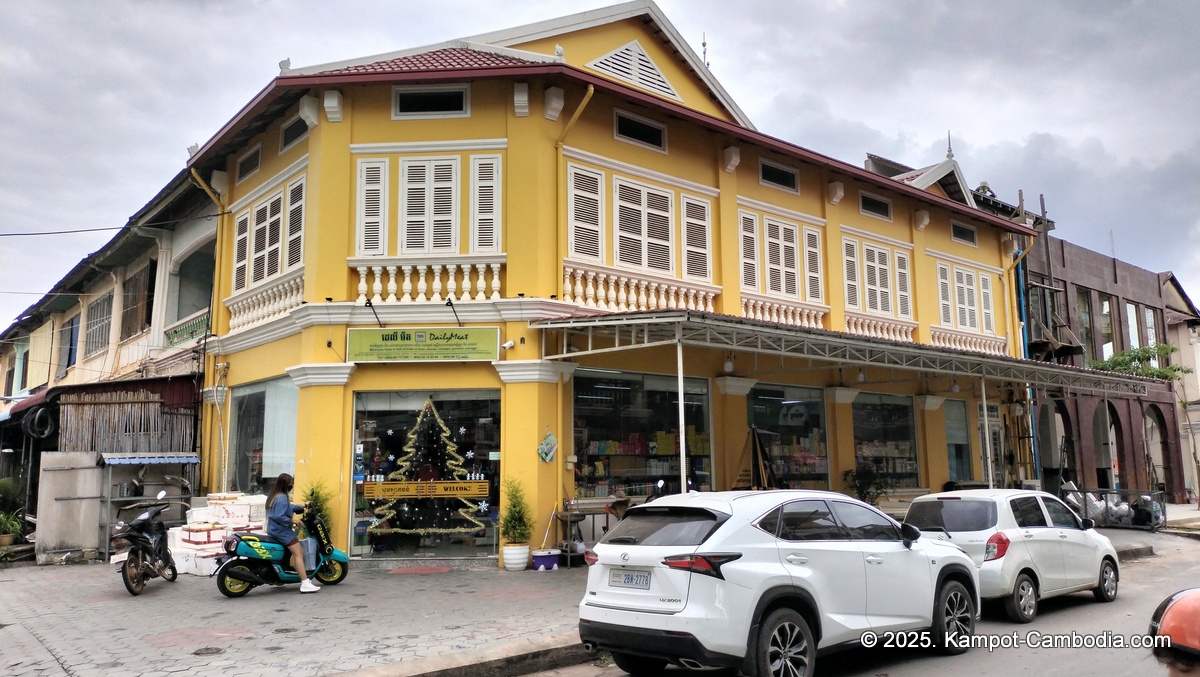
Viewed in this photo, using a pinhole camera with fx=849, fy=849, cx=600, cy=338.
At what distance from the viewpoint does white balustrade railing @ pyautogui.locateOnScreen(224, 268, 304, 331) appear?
14.1 m

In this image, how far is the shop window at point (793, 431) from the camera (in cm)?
1662

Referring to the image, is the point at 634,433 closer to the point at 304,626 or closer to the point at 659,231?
the point at 659,231

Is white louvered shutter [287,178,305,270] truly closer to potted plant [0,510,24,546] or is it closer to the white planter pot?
the white planter pot

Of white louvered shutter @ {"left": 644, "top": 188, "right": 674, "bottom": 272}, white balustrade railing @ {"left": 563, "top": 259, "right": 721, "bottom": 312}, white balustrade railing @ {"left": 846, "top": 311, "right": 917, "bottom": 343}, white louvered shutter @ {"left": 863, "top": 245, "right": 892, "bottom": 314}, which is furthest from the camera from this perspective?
white louvered shutter @ {"left": 863, "top": 245, "right": 892, "bottom": 314}

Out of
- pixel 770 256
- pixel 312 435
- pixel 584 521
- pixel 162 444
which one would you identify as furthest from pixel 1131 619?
pixel 162 444

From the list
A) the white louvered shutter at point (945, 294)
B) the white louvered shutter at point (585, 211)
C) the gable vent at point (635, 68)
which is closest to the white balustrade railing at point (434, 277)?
the white louvered shutter at point (585, 211)

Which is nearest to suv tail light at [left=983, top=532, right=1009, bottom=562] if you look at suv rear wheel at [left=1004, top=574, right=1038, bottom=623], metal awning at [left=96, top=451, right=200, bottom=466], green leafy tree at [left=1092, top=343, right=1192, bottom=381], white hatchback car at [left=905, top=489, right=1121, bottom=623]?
white hatchback car at [left=905, top=489, right=1121, bottom=623]

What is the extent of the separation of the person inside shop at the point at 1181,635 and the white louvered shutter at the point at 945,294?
19090 mm

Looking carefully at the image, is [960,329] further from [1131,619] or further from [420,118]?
[420,118]

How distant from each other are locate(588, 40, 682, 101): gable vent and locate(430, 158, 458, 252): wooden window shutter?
11.7 ft

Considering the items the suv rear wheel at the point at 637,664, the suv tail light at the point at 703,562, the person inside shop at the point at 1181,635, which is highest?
the person inside shop at the point at 1181,635

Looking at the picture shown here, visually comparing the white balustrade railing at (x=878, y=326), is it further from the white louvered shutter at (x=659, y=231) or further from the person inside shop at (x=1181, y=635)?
the person inside shop at (x=1181, y=635)

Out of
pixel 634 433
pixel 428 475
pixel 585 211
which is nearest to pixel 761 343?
pixel 634 433

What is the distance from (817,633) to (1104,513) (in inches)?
665
